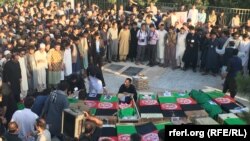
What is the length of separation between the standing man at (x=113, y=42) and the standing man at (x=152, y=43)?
1.18 meters

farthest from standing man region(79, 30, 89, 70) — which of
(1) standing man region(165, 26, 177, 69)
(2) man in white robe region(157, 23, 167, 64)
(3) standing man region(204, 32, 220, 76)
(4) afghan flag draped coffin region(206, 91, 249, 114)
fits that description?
(4) afghan flag draped coffin region(206, 91, 249, 114)

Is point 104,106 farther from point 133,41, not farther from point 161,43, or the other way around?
point 133,41

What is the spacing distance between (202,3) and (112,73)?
7.77m

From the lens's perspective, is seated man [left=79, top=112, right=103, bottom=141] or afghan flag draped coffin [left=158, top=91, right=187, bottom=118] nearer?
seated man [left=79, top=112, right=103, bottom=141]

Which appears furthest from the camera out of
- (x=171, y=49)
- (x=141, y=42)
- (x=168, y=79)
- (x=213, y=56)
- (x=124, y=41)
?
(x=124, y=41)

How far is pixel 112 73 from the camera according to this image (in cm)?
1421

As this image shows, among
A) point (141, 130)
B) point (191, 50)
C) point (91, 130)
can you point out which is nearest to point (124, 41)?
point (191, 50)

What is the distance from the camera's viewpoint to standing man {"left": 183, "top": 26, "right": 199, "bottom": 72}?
45.0 feet

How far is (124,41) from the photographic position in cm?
A: 1471

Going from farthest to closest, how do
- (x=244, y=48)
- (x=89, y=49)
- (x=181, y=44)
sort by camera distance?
(x=181, y=44)
(x=89, y=49)
(x=244, y=48)

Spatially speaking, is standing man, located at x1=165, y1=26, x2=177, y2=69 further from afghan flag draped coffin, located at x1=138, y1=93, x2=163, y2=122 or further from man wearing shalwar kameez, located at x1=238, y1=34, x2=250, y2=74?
afghan flag draped coffin, located at x1=138, y1=93, x2=163, y2=122

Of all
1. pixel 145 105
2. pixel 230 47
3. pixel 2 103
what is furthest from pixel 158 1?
pixel 2 103

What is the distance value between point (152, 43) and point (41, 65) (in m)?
4.44

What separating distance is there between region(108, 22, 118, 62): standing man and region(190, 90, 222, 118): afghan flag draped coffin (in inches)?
189
